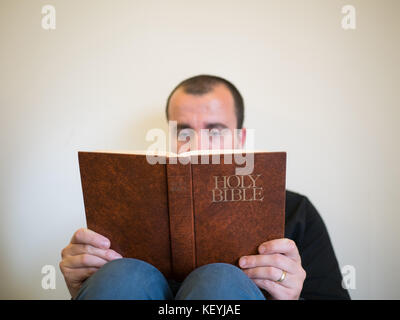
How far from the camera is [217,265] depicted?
0.55m

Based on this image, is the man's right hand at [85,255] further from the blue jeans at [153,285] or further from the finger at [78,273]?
the blue jeans at [153,285]

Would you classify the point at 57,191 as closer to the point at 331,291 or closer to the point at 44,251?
the point at 44,251

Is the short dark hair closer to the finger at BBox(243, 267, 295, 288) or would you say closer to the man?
the man

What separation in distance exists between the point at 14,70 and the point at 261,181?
1.21m

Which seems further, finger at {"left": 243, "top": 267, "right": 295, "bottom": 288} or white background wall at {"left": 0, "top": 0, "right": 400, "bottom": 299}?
white background wall at {"left": 0, "top": 0, "right": 400, "bottom": 299}

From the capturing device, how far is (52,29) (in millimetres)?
1229

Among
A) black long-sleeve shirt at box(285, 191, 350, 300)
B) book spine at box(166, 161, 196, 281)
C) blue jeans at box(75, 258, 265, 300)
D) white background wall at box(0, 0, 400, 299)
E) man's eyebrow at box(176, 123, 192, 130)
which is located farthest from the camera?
white background wall at box(0, 0, 400, 299)

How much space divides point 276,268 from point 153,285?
275 mm

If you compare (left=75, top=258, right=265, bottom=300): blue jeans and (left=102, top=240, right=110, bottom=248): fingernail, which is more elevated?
(left=102, top=240, right=110, bottom=248): fingernail

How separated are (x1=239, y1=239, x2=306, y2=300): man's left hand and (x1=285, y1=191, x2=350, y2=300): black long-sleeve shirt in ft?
0.93

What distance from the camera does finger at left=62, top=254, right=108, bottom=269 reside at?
2.17ft

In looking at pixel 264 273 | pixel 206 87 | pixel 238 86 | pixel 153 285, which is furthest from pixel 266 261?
pixel 238 86

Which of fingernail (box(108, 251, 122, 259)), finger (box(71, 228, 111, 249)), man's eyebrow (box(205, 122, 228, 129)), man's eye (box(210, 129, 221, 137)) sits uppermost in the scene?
man's eyebrow (box(205, 122, 228, 129))

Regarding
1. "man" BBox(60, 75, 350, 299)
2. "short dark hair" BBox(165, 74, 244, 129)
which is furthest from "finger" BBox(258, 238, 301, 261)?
"short dark hair" BBox(165, 74, 244, 129)
